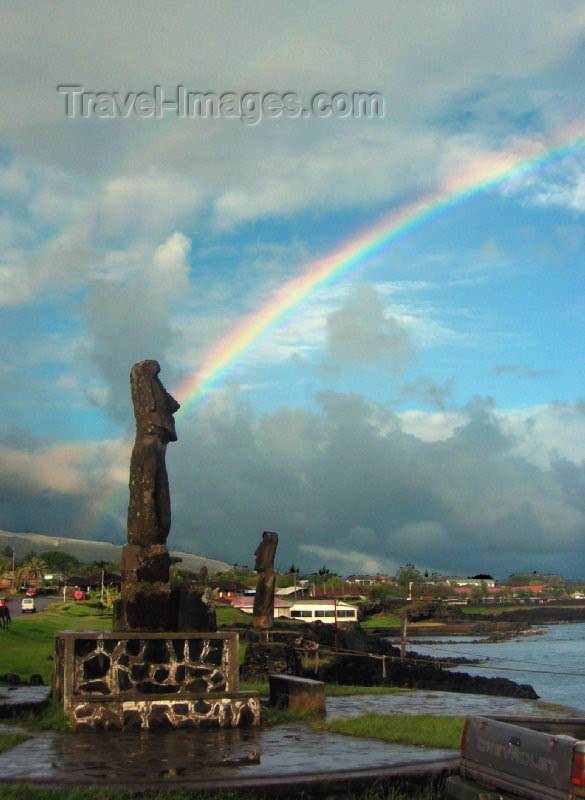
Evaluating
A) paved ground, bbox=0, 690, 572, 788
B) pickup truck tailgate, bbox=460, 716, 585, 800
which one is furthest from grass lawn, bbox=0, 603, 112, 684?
pickup truck tailgate, bbox=460, 716, 585, 800

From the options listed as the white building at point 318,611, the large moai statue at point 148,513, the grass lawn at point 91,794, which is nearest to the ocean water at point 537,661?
the white building at point 318,611

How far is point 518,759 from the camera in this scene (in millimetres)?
7434

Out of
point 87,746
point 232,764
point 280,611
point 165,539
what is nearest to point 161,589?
point 165,539

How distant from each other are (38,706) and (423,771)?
22.7 feet

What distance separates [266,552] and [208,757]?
606 inches

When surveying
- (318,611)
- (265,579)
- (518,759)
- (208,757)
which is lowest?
(318,611)

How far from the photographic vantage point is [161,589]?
578 inches

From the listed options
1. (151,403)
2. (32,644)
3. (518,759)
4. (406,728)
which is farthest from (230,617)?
(518,759)

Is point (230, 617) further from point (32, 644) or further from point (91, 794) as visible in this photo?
point (91, 794)

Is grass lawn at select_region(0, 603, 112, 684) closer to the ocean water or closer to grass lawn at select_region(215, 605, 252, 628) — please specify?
the ocean water

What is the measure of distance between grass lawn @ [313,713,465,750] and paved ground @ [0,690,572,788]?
1.10 ft

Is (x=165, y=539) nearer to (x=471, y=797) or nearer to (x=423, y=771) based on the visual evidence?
(x=423, y=771)

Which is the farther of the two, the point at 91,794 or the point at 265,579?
the point at 265,579

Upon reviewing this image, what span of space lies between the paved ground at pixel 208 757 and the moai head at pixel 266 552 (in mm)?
12409
